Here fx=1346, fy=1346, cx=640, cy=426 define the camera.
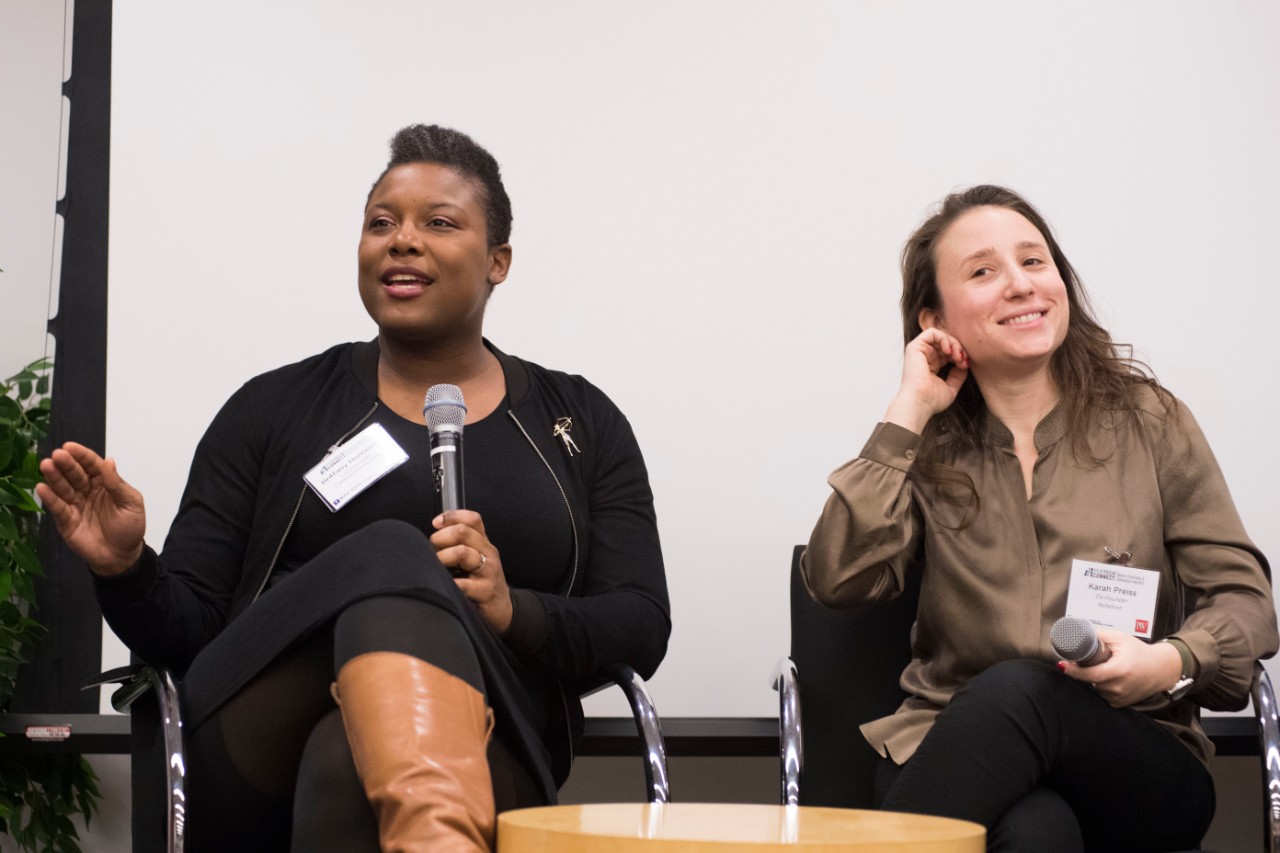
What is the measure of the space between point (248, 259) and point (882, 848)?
84.6 inches

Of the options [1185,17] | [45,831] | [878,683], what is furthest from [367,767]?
[1185,17]

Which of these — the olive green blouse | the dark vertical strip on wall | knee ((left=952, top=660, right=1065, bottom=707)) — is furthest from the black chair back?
the dark vertical strip on wall

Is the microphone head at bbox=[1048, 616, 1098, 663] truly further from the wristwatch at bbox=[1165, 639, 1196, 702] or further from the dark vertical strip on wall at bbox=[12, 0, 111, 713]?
the dark vertical strip on wall at bbox=[12, 0, 111, 713]

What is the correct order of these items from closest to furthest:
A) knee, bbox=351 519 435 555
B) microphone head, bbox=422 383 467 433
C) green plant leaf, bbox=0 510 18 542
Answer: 1. knee, bbox=351 519 435 555
2. microphone head, bbox=422 383 467 433
3. green plant leaf, bbox=0 510 18 542

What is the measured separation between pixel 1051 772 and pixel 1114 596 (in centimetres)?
32

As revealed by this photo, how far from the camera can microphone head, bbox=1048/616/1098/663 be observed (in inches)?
63.5

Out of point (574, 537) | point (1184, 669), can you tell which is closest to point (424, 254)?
point (574, 537)

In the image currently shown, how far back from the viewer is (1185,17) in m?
2.86

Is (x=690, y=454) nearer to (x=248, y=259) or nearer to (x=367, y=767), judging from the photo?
(x=248, y=259)

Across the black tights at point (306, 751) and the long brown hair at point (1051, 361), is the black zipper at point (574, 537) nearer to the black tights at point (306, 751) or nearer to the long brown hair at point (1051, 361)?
the black tights at point (306, 751)

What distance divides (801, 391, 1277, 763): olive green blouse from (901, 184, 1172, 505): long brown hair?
26 mm

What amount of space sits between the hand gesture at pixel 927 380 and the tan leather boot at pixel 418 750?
0.90 metres

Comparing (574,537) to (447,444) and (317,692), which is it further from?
(317,692)

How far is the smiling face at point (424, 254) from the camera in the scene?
2.06 meters
